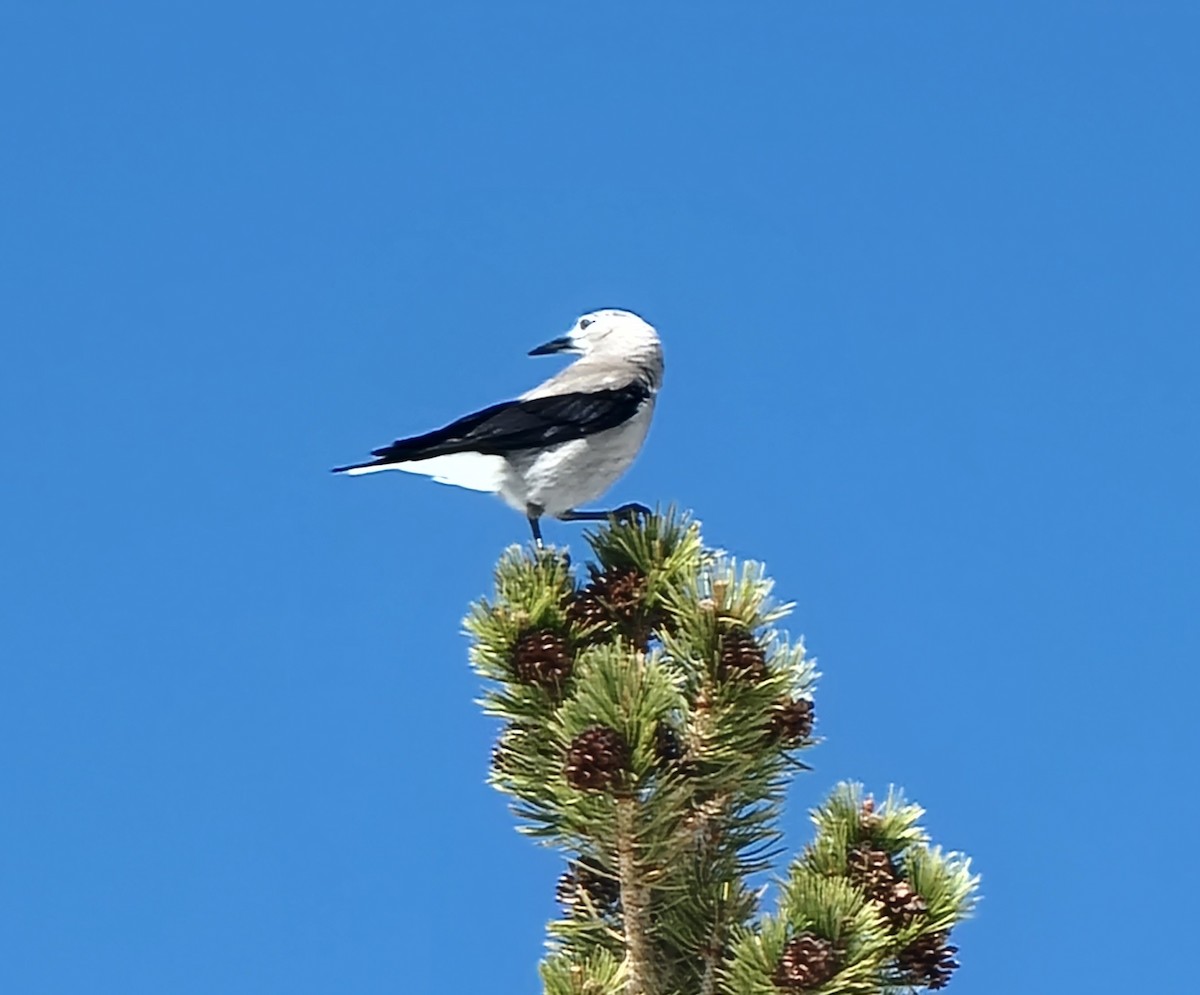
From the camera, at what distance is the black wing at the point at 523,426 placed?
455 centimetres

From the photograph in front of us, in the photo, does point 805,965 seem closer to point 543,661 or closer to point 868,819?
point 868,819

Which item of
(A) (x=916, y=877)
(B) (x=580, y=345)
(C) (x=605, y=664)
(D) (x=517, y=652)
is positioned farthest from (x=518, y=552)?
(B) (x=580, y=345)

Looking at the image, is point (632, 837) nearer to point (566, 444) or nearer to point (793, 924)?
point (793, 924)

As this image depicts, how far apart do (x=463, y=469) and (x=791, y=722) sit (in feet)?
5.90

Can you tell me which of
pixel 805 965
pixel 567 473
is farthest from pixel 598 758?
pixel 567 473

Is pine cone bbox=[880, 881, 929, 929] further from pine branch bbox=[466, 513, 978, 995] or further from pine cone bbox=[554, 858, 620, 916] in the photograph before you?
pine cone bbox=[554, 858, 620, 916]

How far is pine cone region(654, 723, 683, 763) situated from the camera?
301 cm

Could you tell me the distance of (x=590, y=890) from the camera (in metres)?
3.19

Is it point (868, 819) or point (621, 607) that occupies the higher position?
point (621, 607)

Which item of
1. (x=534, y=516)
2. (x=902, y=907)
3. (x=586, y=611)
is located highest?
(x=534, y=516)

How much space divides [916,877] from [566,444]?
187 cm

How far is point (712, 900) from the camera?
3078mm

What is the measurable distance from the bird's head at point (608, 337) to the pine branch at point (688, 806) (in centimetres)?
203

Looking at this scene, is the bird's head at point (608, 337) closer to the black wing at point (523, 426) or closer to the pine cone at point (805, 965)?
the black wing at point (523, 426)
